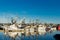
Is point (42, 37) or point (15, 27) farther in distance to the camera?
point (42, 37)

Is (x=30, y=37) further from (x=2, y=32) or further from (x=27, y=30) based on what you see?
(x=2, y=32)

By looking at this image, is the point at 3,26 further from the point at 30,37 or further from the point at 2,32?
the point at 30,37

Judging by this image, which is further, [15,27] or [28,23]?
[28,23]

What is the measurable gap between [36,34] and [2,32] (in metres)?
1.37

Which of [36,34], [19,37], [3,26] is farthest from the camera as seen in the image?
[36,34]

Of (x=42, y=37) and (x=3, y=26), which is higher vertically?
(x=3, y=26)

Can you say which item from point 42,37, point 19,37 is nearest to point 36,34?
point 42,37

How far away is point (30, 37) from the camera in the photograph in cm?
643

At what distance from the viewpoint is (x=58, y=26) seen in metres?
6.68

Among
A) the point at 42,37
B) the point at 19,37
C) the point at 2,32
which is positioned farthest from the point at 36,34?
the point at 2,32

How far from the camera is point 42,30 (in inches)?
271

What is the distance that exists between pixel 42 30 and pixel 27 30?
73 centimetres

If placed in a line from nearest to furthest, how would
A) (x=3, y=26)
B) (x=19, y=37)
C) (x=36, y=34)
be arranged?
(x=3, y=26), (x=19, y=37), (x=36, y=34)

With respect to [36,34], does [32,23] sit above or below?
above
